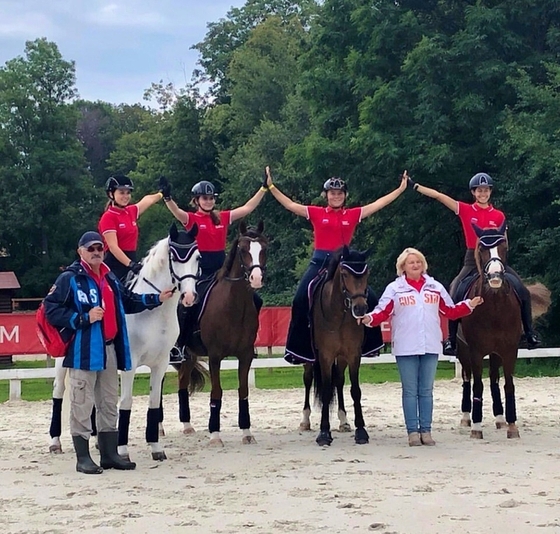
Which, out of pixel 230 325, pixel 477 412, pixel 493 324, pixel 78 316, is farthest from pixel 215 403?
pixel 493 324

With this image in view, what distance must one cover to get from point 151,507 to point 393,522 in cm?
196

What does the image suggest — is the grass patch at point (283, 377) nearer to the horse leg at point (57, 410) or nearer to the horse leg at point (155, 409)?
the horse leg at point (57, 410)

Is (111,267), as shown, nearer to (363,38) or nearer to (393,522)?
(393,522)

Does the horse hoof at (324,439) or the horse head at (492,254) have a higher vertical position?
the horse head at (492,254)

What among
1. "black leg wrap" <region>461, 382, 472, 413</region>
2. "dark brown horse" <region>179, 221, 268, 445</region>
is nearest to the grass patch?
"black leg wrap" <region>461, 382, 472, 413</region>

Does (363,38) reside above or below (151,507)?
above

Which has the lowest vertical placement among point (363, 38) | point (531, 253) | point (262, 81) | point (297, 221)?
point (531, 253)

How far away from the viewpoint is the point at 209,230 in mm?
11180

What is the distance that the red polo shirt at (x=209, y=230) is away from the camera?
11.1 m

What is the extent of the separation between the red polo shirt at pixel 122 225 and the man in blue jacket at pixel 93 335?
3.76 ft

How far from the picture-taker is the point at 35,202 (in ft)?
189

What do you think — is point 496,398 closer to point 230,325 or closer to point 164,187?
point 230,325

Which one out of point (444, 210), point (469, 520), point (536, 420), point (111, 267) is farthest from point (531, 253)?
point (469, 520)

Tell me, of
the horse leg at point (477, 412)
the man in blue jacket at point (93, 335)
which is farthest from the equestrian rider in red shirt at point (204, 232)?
the horse leg at point (477, 412)
